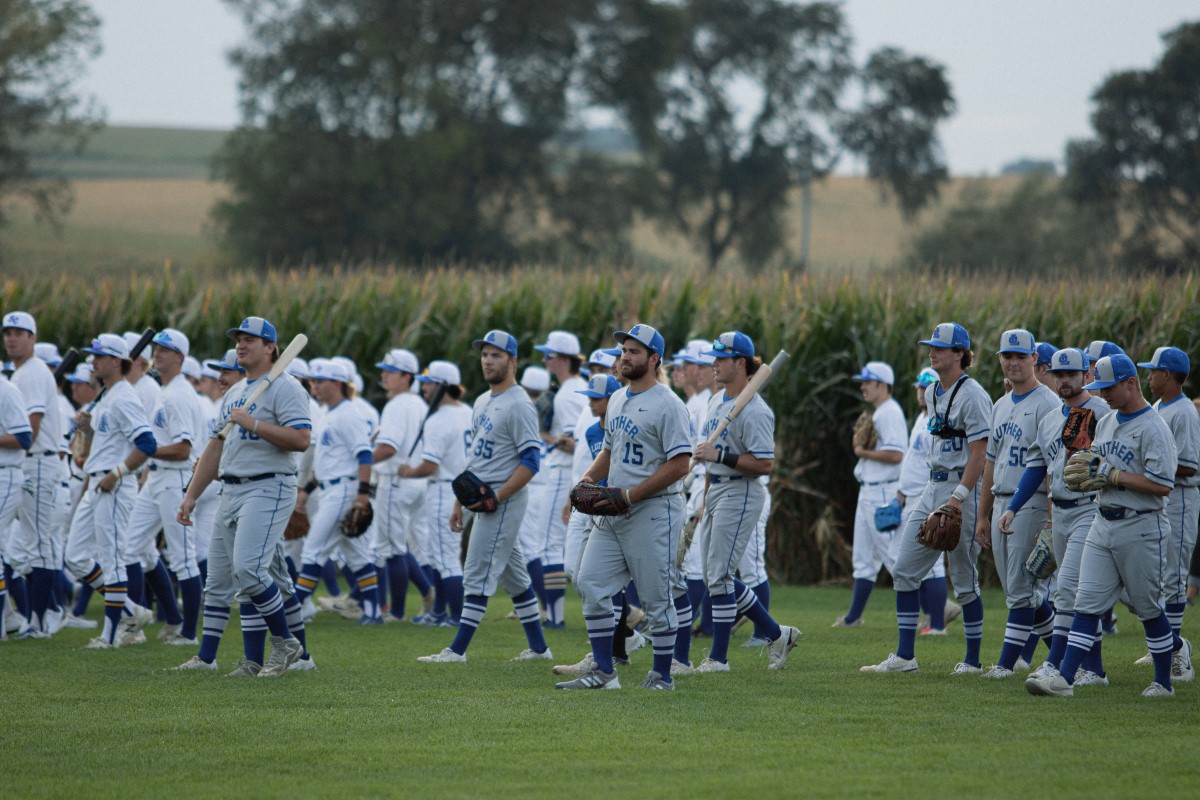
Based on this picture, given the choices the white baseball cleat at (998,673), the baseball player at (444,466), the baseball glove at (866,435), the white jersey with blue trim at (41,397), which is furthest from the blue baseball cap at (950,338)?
the white jersey with blue trim at (41,397)

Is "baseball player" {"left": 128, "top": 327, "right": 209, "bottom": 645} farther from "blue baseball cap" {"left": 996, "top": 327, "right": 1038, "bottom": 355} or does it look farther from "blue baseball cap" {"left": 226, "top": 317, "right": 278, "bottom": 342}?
"blue baseball cap" {"left": 996, "top": 327, "right": 1038, "bottom": 355}

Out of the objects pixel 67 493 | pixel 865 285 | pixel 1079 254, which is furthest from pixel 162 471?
pixel 1079 254

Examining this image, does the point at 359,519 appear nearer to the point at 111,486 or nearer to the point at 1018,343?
the point at 111,486

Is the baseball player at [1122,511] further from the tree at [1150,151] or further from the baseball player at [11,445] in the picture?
the tree at [1150,151]

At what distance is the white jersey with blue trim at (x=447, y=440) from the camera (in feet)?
43.4

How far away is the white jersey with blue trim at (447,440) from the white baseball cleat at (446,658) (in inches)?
116

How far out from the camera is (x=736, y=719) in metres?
8.04

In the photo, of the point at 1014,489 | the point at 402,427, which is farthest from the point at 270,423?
the point at 1014,489

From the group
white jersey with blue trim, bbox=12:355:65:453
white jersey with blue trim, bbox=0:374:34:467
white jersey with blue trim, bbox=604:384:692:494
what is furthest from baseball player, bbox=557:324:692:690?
white jersey with blue trim, bbox=12:355:65:453

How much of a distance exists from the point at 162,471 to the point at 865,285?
10666 mm

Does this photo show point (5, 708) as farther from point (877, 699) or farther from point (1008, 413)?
point (1008, 413)

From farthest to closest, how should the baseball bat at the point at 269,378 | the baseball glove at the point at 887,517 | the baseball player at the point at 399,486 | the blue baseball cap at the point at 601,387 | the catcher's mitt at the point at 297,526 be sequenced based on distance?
the baseball player at the point at 399,486 < the baseball glove at the point at 887,517 < the catcher's mitt at the point at 297,526 < the blue baseball cap at the point at 601,387 < the baseball bat at the point at 269,378

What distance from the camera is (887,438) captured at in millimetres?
13516

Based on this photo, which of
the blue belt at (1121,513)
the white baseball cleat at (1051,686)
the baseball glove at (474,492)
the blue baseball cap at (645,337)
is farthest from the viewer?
the baseball glove at (474,492)
